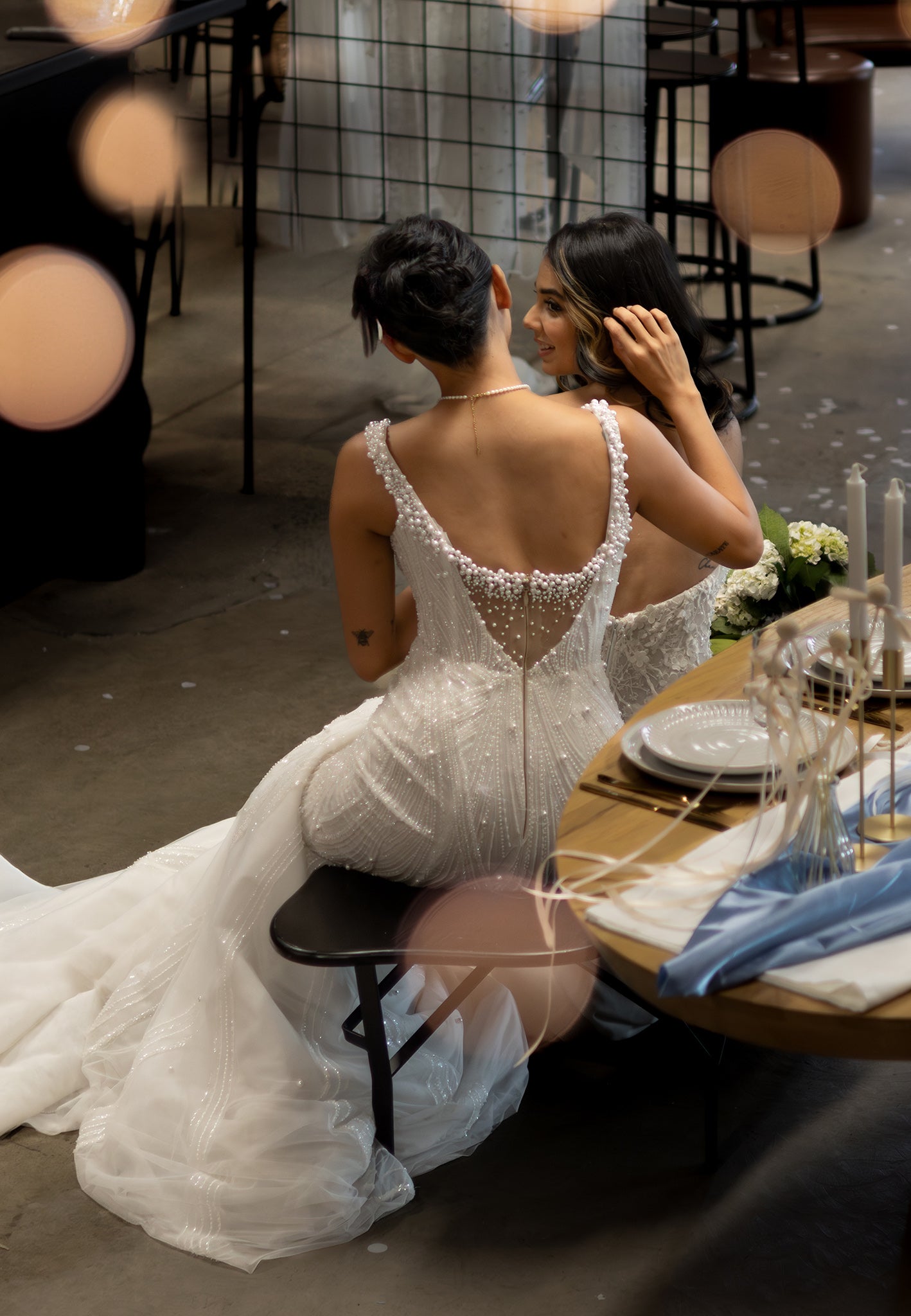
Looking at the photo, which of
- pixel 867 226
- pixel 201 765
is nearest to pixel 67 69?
pixel 201 765

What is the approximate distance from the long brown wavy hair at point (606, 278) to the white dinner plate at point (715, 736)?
691mm

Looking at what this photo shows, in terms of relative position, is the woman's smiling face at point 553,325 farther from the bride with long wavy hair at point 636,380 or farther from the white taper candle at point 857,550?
the white taper candle at point 857,550

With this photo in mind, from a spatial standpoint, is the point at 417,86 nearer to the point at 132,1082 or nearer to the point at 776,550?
the point at 776,550

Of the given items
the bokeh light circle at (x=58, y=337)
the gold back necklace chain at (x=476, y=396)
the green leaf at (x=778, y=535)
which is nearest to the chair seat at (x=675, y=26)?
the bokeh light circle at (x=58, y=337)

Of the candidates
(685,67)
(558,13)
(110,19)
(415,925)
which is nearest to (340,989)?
Result: (415,925)

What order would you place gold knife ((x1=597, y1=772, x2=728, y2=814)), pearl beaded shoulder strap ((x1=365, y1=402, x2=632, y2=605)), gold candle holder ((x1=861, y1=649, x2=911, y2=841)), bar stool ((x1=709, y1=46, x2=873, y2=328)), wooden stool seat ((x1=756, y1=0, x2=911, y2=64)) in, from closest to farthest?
1. gold candle holder ((x1=861, y1=649, x2=911, y2=841))
2. gold knife ((x1=597, y1=772, x2=728, y2=814))
3. pearl beaded shoulder strap ((x1=365, y1=402, x2=632, y2=605))
4. bar stool ((x1=709, y1=46, x2=873, y2=328))
5. wooden stool seat ((x1=756, y1=0, x2=911, y2=64))

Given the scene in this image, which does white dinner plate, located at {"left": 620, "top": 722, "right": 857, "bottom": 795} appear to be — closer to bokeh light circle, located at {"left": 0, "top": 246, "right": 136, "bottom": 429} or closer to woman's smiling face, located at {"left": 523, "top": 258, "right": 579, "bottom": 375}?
woman's smiling face, located at {"left": 523, "top": 258, "right": 579, "bottom": 375}

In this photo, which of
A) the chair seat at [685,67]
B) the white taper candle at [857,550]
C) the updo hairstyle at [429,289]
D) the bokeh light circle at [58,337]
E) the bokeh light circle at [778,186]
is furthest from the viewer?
the bokeh light circle at [778,186]

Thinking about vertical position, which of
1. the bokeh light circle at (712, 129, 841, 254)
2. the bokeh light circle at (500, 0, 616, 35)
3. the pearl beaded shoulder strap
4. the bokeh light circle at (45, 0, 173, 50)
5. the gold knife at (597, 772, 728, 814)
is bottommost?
the gold knife at (597, 772, 728, 814)

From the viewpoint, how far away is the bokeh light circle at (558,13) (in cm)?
509

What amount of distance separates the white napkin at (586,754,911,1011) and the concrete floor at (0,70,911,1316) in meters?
0.75

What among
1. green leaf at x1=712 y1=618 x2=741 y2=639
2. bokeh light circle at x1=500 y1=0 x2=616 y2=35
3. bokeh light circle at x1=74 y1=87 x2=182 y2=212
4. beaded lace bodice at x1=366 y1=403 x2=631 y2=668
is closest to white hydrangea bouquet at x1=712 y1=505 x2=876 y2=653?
green leaf at x1=712 y1=618 x2=741 y2=639

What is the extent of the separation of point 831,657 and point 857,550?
18.5 inches

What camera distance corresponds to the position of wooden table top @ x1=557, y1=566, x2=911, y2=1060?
1.56 meters
